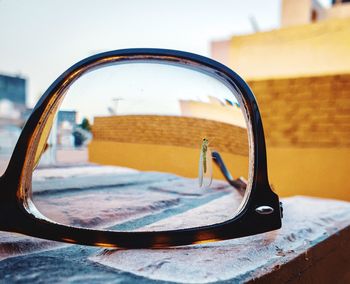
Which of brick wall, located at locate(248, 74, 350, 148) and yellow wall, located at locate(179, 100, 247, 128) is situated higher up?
brick wall, located at locate(248, 74, 350, 148)

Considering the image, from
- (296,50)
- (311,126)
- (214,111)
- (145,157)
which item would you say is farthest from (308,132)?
(214,111)

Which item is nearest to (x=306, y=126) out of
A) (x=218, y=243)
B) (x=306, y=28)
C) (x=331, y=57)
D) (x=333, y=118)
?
(x=333, y=118)

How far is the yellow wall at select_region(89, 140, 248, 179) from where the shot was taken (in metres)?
0.43

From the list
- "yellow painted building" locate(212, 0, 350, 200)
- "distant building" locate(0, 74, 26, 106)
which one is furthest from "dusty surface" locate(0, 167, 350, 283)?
"yellow painted building" locate(212, 0, 350, 200)

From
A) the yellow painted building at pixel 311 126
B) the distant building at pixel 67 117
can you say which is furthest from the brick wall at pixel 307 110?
the distant building at pixel 67 117

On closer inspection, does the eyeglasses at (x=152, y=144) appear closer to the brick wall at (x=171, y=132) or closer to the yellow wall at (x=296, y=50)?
the brick wall at (x=171, y=132)

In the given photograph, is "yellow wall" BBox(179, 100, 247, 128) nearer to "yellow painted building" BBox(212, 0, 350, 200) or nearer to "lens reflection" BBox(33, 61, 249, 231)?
"lens reflection" BBox(33, 61, 249, 231)

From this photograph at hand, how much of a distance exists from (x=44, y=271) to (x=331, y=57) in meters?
2.35

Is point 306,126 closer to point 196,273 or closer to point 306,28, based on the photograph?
point 306,28

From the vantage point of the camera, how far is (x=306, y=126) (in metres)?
1.62

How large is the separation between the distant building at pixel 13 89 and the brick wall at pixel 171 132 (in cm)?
62

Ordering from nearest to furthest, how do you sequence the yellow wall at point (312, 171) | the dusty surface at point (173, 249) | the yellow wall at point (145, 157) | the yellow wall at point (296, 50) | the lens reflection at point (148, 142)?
the dusty surface at point (173, 249)
the lens reflection at point (148, 142)
the yellow wall at point (145, 157)
the yellow wall at point (312, 171)
the yellow wall at point (296, 50)

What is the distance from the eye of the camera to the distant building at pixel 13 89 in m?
1.00

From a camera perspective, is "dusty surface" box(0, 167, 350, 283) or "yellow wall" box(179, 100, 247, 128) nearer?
"dusty surface" box(0, 167, 350, 283)
